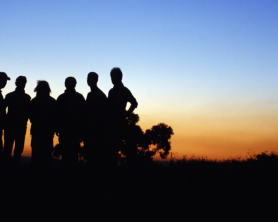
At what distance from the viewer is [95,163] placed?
24.0 feet

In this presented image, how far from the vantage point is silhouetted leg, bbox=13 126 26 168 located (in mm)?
8453

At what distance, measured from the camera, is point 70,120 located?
771 cm

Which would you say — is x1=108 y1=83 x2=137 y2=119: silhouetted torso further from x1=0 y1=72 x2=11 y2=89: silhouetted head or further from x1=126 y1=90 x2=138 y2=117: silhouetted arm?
x1=0 y1=72 x2=11 y2=89: silhouetted head

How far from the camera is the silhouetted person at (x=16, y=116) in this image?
27.2 feet

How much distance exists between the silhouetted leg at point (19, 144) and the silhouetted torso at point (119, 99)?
3.06 m

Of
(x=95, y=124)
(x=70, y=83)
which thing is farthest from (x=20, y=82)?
(x=95, y=124)

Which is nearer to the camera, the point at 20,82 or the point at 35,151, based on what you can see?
the point at 35,151

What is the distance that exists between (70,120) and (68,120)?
0.05m

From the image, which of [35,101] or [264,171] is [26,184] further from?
[264,171]

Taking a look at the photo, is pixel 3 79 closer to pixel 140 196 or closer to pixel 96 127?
pixel 96 127

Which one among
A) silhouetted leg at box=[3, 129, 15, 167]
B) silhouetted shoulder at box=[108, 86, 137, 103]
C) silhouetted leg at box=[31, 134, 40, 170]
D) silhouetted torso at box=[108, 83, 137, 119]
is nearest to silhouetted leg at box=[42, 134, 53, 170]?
silhouetted leg at box=[31, 134, 40, 170]

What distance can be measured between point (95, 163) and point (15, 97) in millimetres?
3088

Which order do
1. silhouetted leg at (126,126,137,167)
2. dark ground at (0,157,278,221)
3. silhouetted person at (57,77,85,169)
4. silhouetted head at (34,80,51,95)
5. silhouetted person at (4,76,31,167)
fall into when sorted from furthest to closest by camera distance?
silhouetted person at (4,76,31,167)
silhouetted head at (34,80,51,95)
silhouetted person at (57,77,85,169)
silhouetted leg at (126,126,137,167)
dark ground at (0,157,278,221)

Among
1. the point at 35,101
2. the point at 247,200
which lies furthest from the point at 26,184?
the point at 247,200
